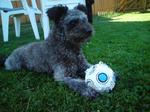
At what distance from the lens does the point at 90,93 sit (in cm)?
388

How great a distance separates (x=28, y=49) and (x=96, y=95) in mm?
1639

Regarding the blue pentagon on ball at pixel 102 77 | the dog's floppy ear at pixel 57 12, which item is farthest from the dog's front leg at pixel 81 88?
the dog's floppy ear at pixel 57 12

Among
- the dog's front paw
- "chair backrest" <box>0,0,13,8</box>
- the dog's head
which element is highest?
the dog's head

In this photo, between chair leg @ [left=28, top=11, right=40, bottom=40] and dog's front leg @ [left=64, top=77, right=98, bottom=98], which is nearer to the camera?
dog's front leg @ [left=64, top=77, right=98, bottom=98]

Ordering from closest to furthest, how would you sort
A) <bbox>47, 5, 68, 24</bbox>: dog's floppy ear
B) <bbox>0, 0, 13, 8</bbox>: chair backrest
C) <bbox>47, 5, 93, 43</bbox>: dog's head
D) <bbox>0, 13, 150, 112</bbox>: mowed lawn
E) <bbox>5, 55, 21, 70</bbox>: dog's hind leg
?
<bbox>0, 13, 150, 112</bbox>: mowed lawn
<bbox>47, 5, 93, 43</bbox>: dog's head
<bbox>47, 5, 68, 24</bbox>: dog's floppy ear
<bbox>5, 55, 21, 70</bbox>: dog's hind leg
<bbox>0, 0, 13, 8</bbox>: chair backrest

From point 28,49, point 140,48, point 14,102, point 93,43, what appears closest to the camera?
point 14,102

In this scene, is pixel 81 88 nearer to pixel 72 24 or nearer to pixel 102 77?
pixel 102 77

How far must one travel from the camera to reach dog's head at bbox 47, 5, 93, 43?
4.32 metres

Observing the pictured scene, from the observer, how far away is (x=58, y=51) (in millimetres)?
4652

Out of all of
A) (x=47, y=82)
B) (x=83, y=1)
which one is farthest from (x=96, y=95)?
Result: (x=83, y=1)

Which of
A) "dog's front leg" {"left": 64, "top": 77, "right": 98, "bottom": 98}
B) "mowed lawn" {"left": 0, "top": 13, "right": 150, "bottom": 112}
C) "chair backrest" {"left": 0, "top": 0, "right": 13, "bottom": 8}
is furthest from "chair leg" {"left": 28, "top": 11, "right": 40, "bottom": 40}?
"dog's front leg" {"left": 64, "top": 77, "right": 98, "bottom": 98}

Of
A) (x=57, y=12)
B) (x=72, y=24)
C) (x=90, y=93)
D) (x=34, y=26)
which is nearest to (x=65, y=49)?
(x=72, y=24)

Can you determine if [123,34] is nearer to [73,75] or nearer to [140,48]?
[140,48]

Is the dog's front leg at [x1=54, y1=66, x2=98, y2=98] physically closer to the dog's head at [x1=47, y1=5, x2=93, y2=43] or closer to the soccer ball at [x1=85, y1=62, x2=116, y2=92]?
the soccer ball at [x1=85, y1=62, x2=116, y2=92]
